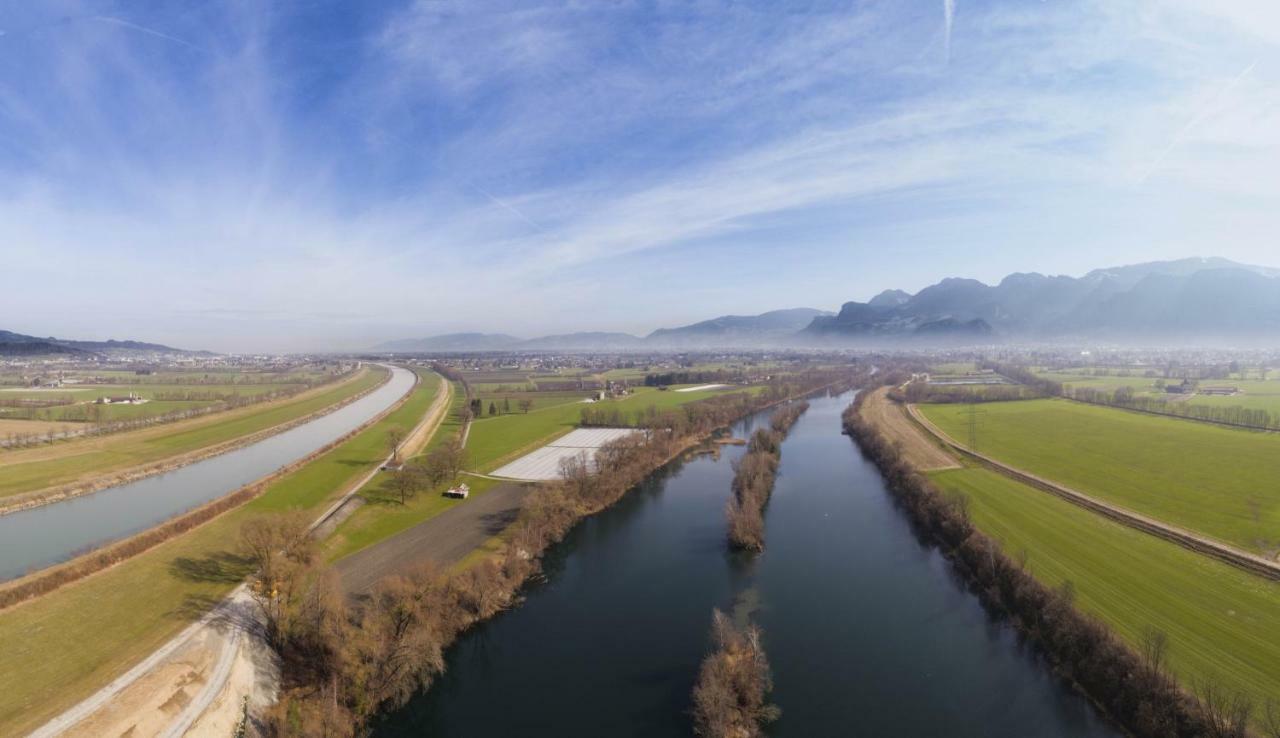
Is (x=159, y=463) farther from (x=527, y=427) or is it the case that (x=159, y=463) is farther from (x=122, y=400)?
(x=122, y=400)

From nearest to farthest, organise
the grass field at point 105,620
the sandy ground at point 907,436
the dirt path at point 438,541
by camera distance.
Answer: the grass field at point 105,620 → the dirt path at point 438,541 → the sandy ground at point 907,436

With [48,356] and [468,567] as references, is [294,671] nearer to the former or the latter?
[468,567]

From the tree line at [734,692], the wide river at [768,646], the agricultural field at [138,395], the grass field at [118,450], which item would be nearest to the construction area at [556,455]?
the wide river at [768,646]

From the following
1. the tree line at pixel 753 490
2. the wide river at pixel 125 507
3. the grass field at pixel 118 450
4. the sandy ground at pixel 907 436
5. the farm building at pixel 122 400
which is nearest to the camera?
the wide river at pixel 125 507

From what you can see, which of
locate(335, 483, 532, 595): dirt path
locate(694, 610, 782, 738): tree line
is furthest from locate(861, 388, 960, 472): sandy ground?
locate(335, 483, 532, 595): dirt path

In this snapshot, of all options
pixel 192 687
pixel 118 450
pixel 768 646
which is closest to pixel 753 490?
pixel 768 646

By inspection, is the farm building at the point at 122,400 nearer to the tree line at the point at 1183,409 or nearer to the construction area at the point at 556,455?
the construction area at the point at 556,455
